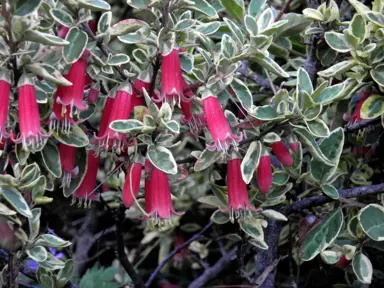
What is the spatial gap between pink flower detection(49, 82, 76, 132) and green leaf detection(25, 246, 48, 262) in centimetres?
35

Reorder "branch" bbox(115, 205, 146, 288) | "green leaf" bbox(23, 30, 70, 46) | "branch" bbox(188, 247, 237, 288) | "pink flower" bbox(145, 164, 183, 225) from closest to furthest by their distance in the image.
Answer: "green leaf" bbox(23, 30, 70, 46) < "pink flower" bbox(145, 164, 183, 225) < "branch" bbox(115, 205, 146, 288) < "branch" bbox(188, 247, 237, 288)

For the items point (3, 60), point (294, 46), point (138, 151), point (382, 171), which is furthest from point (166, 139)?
point (382, 171)

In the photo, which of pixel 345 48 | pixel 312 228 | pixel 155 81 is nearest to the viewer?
pixel 155 81

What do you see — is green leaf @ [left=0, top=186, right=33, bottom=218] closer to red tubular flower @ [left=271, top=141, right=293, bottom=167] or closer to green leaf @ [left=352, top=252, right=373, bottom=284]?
red tubular flower @ [left=271, top=141, right=293, bottom=167]

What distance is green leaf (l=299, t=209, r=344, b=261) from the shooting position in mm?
1957

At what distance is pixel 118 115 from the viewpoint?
1.62 metres

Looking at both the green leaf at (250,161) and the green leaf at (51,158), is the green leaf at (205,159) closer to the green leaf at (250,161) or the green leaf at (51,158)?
the green leaf at (250,161)

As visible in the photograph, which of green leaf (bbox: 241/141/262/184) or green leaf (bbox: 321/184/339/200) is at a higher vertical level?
green leaf (bbox: 241/141/262/184)

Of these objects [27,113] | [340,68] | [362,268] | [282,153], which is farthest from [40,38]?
[362,268]

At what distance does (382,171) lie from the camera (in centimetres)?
262

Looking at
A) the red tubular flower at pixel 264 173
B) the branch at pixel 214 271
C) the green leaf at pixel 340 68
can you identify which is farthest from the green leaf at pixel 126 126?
the branch at pixel 214 271

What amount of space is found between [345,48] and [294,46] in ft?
1.92

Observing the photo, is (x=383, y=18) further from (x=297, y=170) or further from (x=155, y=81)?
(x=155, y=81)

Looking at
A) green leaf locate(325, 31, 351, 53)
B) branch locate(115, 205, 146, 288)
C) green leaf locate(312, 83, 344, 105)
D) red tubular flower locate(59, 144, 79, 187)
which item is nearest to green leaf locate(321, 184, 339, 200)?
green leaf locate(312, 83, 344, 105)
